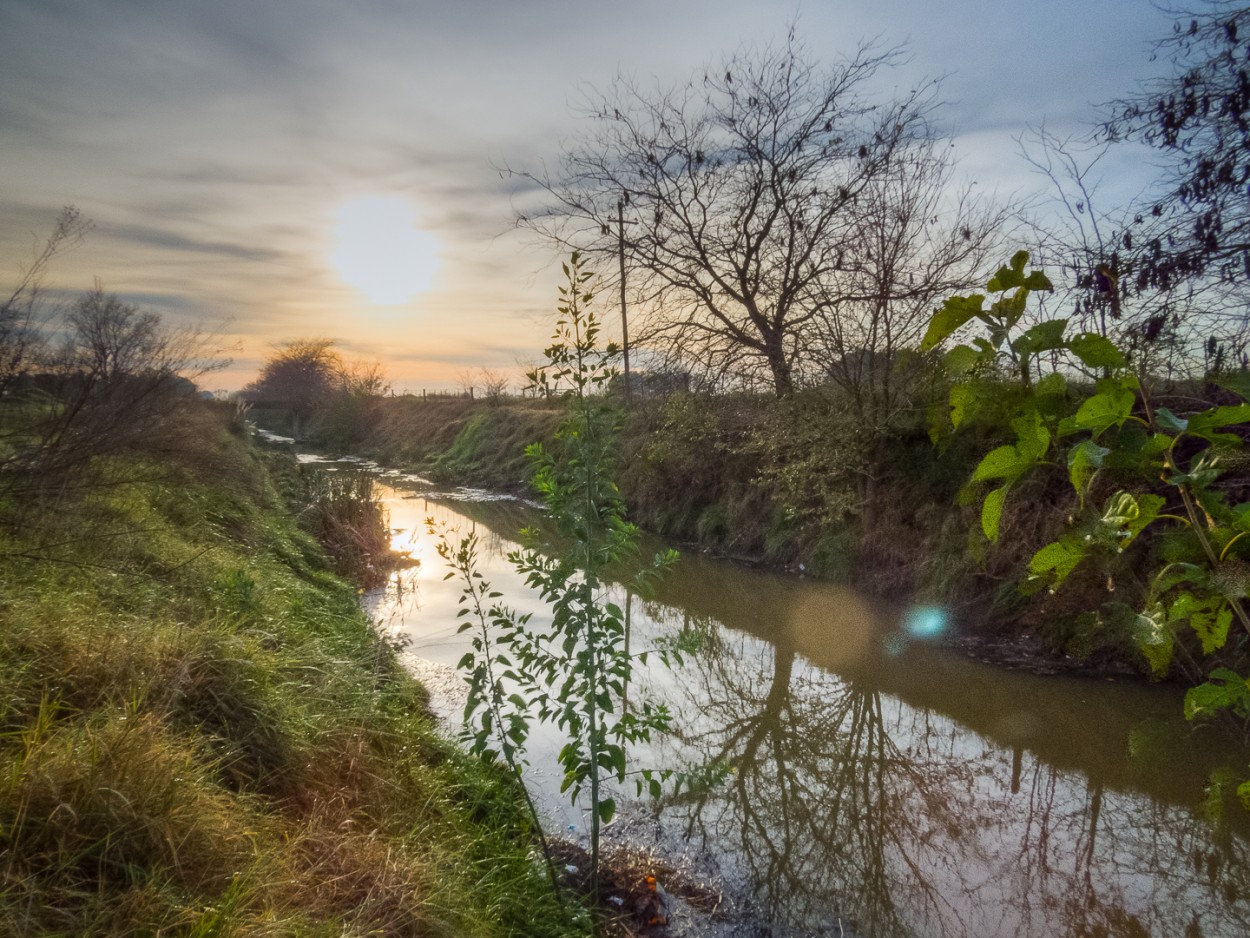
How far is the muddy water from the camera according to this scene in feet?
11.1

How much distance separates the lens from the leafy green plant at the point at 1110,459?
859mm

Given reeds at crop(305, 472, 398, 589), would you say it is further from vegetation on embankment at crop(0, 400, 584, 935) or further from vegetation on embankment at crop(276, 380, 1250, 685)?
vegetation on embankment at crop(0, 400, 584, 935)

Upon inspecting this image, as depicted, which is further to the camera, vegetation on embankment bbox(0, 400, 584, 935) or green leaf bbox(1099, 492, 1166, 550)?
vegetation on embankment bbox(0, 400, 584, 935)

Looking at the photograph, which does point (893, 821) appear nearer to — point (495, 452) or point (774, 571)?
point (774, 571)

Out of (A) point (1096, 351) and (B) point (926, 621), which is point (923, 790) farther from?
(A) point (1096, 351)

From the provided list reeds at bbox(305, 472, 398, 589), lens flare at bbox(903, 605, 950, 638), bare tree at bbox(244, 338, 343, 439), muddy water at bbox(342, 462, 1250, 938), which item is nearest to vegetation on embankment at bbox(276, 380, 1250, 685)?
lens flare at bbox(903, 605, 950, 638)

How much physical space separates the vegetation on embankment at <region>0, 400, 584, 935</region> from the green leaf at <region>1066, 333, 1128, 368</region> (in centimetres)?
238

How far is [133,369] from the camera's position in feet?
19.2

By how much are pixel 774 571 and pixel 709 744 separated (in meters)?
5.43

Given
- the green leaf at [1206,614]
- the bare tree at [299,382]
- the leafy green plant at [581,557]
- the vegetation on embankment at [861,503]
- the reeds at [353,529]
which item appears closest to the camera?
the green leaf at [1206,614]

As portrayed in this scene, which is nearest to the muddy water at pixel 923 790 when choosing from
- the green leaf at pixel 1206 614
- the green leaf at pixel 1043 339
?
the green leaf at pixel 1206 614

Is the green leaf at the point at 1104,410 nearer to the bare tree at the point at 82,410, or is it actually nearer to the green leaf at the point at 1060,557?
the green leaf at the point at 1060,557

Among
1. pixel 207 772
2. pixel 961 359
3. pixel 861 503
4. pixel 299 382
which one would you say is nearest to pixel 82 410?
pixel 207 772

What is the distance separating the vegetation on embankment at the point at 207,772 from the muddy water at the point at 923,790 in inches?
37.3
